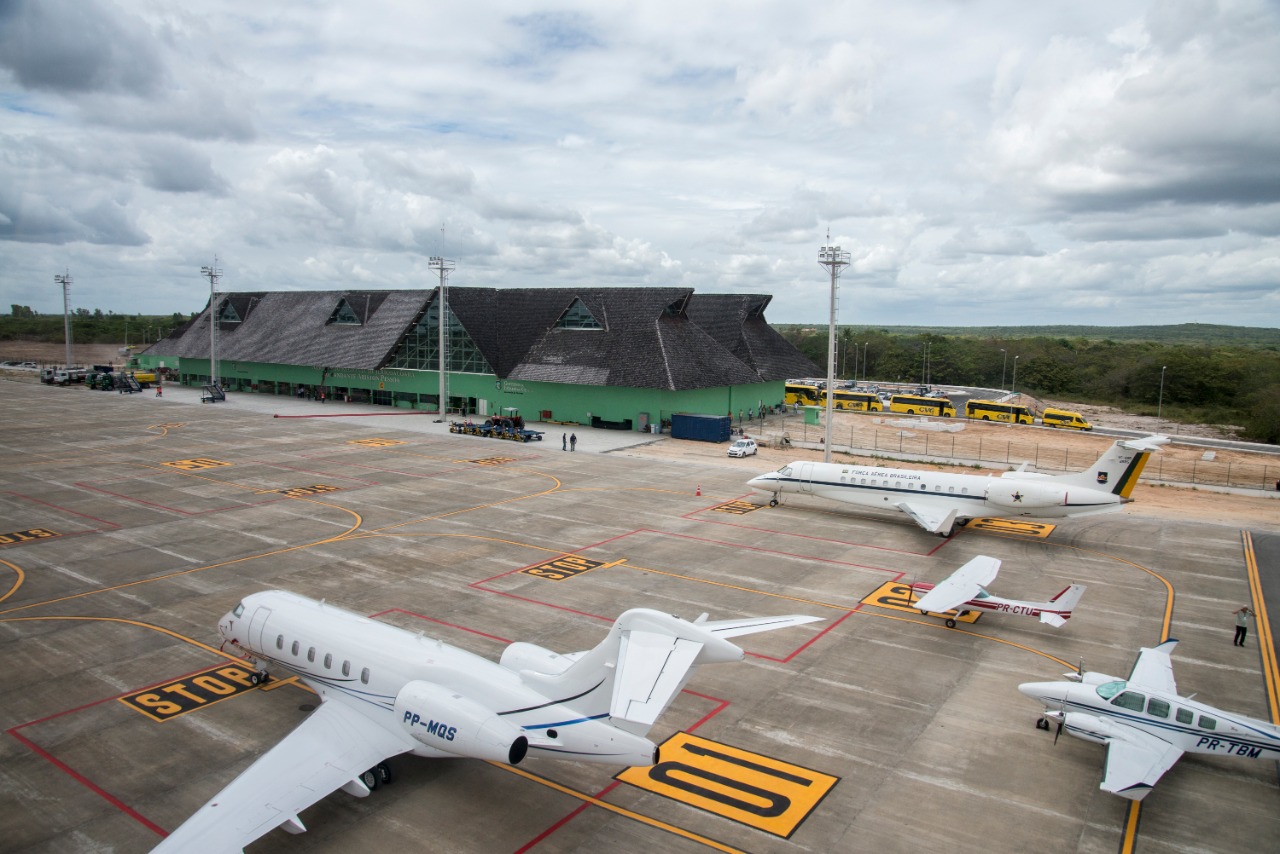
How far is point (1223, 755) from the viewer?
1911 centimetres

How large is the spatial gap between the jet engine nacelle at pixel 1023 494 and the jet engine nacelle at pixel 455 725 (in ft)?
111

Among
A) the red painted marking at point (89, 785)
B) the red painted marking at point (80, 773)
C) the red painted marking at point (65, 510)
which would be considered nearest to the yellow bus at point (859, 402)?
the red painted marking at point (65, 510)

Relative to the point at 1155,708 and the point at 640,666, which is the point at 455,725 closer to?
the point at 640,666

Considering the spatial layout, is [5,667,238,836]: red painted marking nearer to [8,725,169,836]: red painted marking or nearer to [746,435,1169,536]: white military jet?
[8,725,169,836]: red painted marking

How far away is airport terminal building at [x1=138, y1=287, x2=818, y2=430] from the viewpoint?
270 feet

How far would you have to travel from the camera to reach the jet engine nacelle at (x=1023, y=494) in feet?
131

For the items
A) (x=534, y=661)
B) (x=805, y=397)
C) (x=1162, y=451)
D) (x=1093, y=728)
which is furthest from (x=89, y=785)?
(x=805, y=397)

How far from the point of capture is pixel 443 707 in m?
16.7

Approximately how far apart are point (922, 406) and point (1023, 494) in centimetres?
7207

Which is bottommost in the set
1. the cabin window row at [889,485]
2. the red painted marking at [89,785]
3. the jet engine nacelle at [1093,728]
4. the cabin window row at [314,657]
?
the red painted marking at [89,785]

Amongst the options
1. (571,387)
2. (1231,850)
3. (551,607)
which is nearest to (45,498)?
(551,607)

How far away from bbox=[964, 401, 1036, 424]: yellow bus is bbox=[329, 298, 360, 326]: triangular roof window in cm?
8939

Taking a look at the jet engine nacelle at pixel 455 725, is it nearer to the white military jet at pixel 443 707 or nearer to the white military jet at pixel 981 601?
the white military jet at pixel 443 707

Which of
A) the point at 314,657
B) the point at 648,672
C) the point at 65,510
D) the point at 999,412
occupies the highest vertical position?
the point at 999,412
